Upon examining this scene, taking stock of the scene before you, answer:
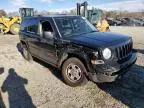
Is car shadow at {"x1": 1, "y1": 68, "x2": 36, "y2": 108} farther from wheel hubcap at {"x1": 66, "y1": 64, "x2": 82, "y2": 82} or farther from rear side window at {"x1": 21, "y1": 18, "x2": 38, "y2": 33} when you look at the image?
rear side window at {"x1": 21, "y1": 18, "x2": 38, "y2": 33}

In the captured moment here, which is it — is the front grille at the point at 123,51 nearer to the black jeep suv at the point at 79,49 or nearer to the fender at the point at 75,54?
the black jeep suv at the point at 79,49

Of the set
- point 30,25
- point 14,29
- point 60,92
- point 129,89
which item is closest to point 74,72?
point 60,92

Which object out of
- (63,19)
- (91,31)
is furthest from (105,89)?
(63,19)

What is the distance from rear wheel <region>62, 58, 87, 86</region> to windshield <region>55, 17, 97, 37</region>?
910 millimetres

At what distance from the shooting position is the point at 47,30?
7008 millimetres

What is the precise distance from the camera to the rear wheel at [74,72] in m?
5.77

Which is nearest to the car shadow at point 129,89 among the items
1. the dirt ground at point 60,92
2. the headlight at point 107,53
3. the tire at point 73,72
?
the dirt ground at point 60,92

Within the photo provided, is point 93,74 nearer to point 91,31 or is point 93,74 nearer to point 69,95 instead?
point 69,95

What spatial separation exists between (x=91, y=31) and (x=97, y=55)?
73.0 inches

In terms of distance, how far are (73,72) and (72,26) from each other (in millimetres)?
1589

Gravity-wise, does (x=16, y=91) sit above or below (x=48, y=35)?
below

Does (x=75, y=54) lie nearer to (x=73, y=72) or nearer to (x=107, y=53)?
(x=73, y=72)

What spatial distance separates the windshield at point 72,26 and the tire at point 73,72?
0.91 metres

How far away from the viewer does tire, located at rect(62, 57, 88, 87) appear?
577 centimetres
